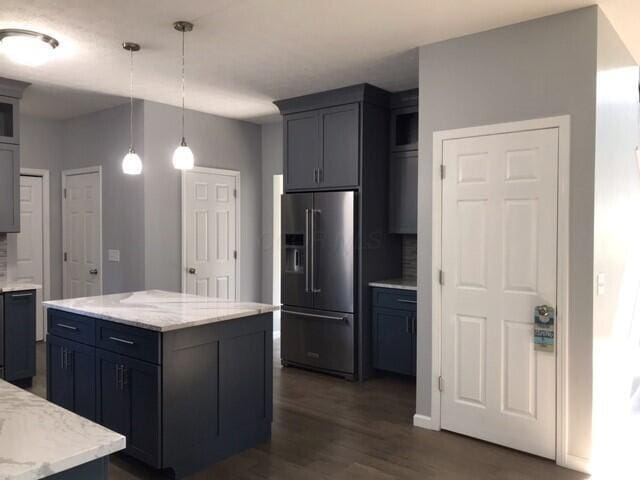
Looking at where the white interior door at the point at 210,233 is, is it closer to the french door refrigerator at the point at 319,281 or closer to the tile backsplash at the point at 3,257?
the french door refrigerator at the point at 319,281

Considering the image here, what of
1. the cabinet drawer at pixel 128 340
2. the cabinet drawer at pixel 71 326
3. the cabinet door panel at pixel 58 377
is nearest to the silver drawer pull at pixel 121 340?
the cabinet drawer at pixel 128 340

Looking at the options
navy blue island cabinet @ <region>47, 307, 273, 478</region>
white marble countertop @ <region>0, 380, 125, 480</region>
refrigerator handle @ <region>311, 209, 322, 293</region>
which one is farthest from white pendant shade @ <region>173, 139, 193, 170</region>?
white marble countertop @ <region>0, 380, 125, 480</region>

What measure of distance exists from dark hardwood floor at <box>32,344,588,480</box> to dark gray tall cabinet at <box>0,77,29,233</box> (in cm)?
275

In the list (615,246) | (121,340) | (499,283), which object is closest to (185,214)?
(121,340)

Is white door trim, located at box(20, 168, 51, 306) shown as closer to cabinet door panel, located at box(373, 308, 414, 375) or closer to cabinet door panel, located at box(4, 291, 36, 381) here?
cabinet door panel, located at box(4, 291, 36, 381)

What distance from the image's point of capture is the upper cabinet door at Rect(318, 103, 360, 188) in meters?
4.66

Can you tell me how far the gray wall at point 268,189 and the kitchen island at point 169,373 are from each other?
304cm

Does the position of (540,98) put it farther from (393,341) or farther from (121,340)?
(121,340)

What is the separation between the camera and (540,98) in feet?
10.1

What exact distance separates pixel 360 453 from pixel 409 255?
2.37 m

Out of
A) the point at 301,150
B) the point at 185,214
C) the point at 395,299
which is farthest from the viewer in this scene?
the point at 185,214

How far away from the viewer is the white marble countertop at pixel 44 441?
1.15m

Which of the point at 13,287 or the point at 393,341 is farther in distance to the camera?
the point at 393,341

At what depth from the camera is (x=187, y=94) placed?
4961 mm
